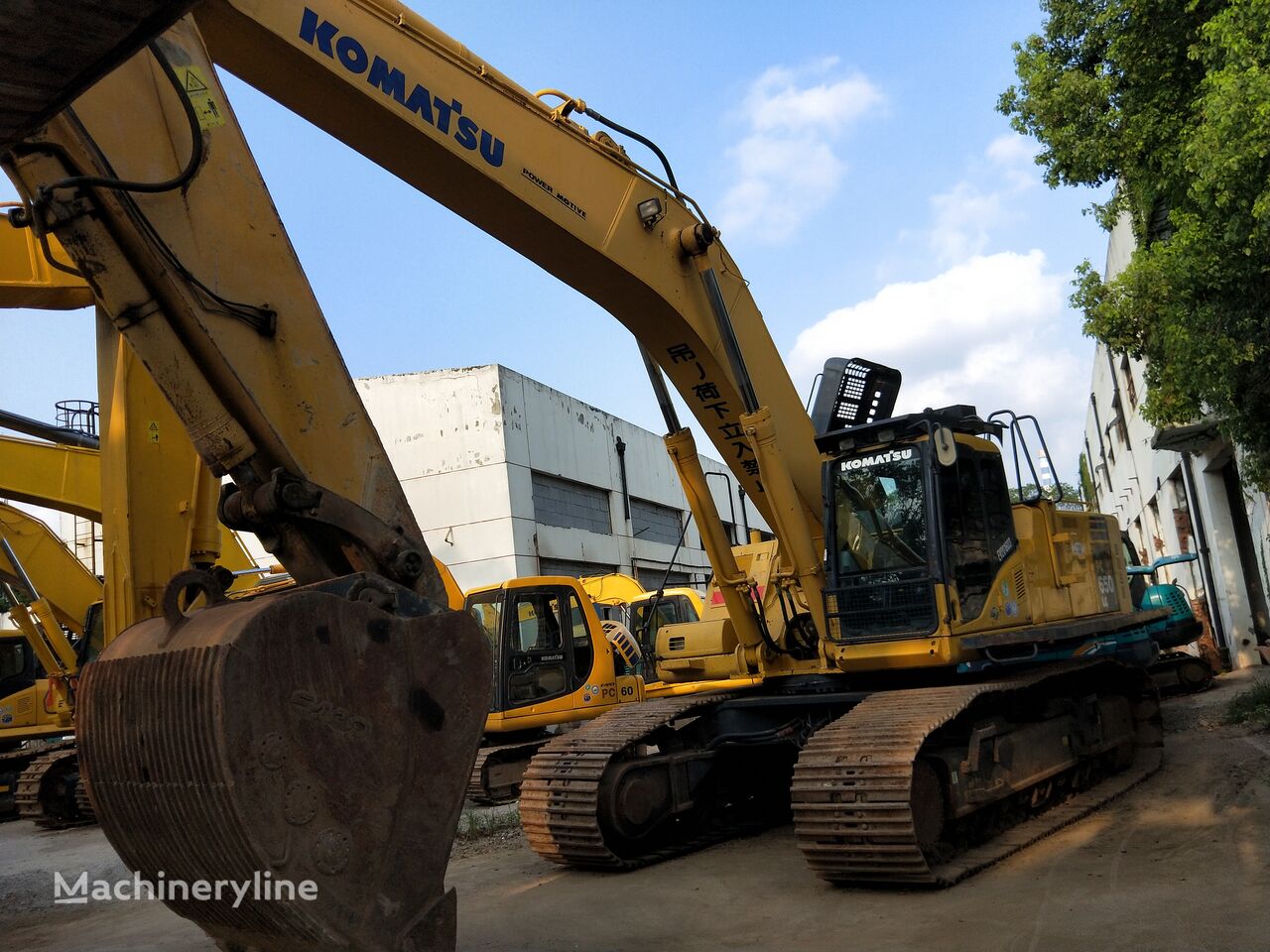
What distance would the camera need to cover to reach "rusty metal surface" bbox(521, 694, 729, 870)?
687 centimetres

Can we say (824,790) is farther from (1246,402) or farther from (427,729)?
(1246,402)

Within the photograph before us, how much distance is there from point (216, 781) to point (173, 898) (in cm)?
55

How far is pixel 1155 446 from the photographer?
1697 cm

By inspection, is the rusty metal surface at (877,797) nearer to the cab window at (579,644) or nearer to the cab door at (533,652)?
the cab door at (533,652)

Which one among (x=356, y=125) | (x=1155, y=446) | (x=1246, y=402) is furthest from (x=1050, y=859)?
(x=1155, y=446)

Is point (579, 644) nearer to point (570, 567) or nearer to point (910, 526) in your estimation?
point (910, 526)

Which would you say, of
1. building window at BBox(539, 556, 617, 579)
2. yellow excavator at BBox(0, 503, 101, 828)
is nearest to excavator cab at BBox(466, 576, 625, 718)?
yellow excavator at BBox(0, 503, 101, 828)

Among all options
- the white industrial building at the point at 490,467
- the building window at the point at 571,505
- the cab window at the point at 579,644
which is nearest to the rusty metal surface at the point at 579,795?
the cab window at the point at 579,644

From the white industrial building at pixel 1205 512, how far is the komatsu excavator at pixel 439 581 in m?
8.40

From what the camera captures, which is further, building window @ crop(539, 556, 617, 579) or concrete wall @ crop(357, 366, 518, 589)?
building window @ crop(539, 556, 617, 579)

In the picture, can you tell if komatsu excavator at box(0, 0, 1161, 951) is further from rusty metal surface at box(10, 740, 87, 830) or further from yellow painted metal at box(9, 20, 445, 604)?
rusty metal surface at box(10, 740, 87, 830)

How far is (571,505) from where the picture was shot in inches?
1040

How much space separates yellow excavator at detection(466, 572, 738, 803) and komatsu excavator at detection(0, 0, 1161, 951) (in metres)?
2.13

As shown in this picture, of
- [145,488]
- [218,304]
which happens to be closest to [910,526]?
[145,488]
